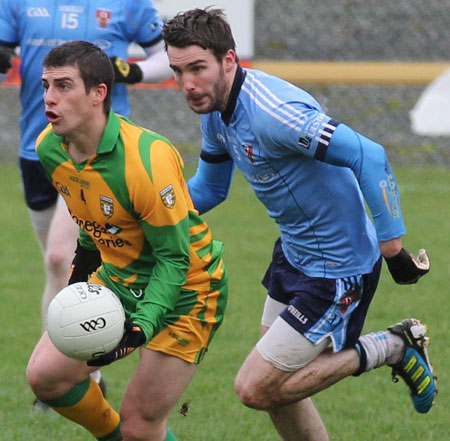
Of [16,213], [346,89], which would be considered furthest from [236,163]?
[346,89]

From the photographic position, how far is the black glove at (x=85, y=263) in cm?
480

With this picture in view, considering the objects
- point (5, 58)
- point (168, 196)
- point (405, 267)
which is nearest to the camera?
point (168, 196)

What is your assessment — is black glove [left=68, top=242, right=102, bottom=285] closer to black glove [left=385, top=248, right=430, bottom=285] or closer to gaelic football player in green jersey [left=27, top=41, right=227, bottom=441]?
gaelic football player in green jersey [left=27, top=41, right=227, bottom=441]

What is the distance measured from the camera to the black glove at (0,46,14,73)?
20.0ft

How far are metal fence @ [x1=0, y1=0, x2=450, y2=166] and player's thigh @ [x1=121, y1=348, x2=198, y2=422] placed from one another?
402 inches

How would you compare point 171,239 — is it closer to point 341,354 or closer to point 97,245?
point 97,245

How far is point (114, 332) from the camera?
3928mm

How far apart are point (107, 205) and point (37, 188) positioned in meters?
2.08

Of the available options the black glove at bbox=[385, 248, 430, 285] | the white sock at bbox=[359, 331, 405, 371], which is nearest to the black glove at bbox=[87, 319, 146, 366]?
the black glove at bbox=[385, 248, 430, 285]

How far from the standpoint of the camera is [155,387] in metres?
4.38

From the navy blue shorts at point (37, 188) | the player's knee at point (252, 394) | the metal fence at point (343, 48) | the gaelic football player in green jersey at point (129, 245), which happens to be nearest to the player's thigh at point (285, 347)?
the player's knee at point (252, 394)

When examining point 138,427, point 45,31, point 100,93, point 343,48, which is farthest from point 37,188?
→ point 343,48

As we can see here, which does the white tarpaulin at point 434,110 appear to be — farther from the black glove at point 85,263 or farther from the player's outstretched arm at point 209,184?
the black glove at point 85,263

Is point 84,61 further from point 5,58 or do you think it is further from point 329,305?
point 5,58
